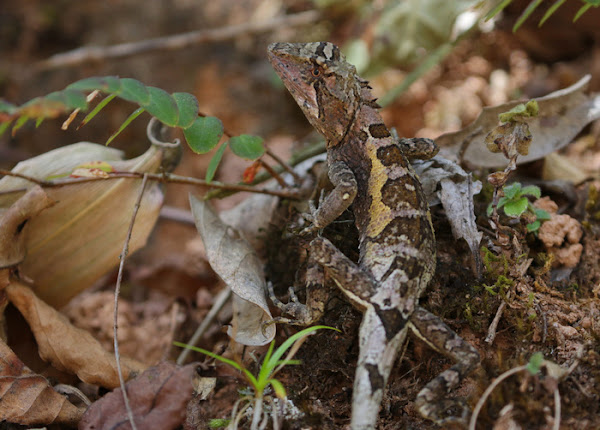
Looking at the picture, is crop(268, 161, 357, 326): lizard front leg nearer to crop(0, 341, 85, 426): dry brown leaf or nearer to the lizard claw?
the lizard claw

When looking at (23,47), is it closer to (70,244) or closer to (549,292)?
(70,244)

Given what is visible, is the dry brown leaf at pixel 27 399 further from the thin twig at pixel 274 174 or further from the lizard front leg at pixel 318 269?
the thin twig at pixel 274 174

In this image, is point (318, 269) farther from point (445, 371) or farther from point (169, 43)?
point (169, 43)

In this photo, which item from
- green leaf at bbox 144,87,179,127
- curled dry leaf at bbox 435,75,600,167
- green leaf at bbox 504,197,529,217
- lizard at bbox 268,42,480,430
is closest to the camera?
lizard at bbox 268,42,480,430

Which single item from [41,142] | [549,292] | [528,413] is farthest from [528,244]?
[41,142]

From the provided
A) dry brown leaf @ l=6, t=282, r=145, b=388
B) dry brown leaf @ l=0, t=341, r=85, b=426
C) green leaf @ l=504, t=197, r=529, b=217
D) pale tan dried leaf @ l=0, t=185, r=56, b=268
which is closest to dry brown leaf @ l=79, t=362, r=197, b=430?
dry brown leaf @ l=0, t=341, r=85, b=426

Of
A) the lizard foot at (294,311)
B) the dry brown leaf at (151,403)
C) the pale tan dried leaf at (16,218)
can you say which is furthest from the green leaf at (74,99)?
the lizard foot at (294,311)
